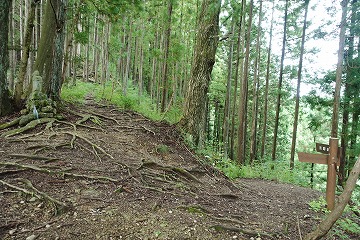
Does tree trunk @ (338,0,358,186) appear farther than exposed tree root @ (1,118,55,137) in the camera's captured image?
Yes

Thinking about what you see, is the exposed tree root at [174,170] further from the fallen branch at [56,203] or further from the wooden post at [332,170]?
the wooden post at [332,170]

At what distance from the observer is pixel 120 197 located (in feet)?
12.6

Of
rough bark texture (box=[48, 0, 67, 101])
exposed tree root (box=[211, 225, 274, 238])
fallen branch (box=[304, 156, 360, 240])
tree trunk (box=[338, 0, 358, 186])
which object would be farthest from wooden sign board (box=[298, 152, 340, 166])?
tree trunk (box=[338, 0, 358, 186])

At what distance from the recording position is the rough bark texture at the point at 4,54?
666 centimetres

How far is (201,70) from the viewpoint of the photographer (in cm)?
712

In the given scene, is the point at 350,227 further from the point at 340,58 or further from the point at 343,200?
the point at 340,58

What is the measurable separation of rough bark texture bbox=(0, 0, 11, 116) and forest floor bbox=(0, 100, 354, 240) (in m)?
0.55

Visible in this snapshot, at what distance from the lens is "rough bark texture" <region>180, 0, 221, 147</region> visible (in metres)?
7.01

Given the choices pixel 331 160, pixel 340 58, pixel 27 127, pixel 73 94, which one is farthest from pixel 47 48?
pixel 340 58

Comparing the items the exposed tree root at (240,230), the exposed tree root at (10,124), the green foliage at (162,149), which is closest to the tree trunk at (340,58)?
the green foliage at (162,149)

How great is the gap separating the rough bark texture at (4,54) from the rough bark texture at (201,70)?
17.4 ft

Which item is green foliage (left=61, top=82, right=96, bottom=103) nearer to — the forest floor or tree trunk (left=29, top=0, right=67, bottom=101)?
tree trunk (left=29, top=0, right=67, bottom=101)

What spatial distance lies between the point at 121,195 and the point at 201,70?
14.6 feet

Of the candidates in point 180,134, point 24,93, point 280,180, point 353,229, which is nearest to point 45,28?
point 24,93
